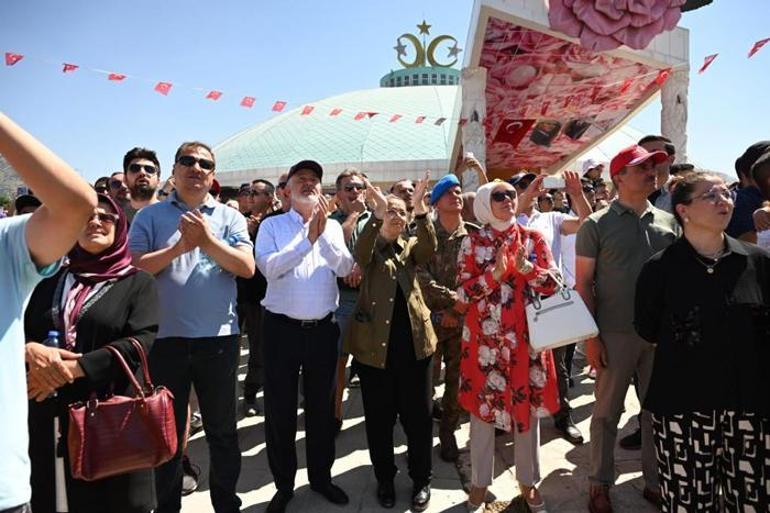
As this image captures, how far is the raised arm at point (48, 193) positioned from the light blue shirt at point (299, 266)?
172 cm

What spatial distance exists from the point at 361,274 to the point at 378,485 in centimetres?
141

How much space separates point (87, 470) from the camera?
193 cm

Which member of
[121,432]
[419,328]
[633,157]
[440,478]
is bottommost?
[440,478]

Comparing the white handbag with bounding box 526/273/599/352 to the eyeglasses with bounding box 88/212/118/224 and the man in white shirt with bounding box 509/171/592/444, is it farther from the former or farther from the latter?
the eyeglasses with bounding box 88/212/118/224

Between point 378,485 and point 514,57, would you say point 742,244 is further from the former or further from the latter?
point 514,57

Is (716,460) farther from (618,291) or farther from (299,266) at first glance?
(299,266)

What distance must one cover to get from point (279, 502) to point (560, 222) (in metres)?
3.28

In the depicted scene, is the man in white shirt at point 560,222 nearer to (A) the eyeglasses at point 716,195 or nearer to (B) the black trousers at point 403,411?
(A) the eyeglasses at point 716,195

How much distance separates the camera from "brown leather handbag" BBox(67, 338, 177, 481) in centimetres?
193

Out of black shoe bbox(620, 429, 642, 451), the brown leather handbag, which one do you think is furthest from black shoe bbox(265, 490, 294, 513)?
black shoe bbox(620, 429, 642, 451)

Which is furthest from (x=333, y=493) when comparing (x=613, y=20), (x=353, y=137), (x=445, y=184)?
(x=353, y=137)

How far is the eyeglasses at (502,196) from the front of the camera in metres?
3.06

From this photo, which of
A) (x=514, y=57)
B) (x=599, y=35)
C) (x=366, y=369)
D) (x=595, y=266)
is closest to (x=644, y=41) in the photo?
(x=599, y=35)

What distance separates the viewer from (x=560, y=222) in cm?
458
